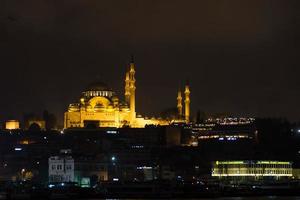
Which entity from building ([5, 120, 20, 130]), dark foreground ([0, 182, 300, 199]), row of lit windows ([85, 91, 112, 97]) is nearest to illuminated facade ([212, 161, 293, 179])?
dark foreground ([0, 182, 300, 199])

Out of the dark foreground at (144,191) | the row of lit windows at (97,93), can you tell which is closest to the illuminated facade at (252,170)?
the dark foreground at (144,191)

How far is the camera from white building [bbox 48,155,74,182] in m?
101

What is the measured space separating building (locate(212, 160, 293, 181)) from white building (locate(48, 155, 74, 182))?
65.7 feet

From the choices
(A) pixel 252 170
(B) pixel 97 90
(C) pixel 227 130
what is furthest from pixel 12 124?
(A) pixel 252 170

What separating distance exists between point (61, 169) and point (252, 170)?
24182 mm

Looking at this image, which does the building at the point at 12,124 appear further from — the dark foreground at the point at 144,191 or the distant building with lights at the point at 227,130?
the dark foreground at the point at 144,191

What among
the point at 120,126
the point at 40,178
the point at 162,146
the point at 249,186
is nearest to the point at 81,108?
the point at 120,126

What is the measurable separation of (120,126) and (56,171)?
5075 centimetres

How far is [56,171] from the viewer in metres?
102

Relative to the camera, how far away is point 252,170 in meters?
114

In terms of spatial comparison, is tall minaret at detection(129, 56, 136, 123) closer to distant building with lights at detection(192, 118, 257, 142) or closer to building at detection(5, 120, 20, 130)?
distant building with lights at detection(192, 118, 257, 142)

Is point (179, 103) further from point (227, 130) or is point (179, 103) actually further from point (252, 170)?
point (252, 170)

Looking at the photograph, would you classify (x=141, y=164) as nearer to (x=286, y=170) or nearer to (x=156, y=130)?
(x=286, y=170)

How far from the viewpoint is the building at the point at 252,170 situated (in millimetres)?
113312
